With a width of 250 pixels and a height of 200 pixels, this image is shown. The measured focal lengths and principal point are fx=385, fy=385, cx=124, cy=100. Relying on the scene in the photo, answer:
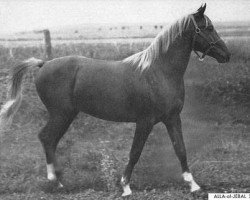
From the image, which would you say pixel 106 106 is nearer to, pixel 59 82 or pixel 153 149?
pixel 59 82

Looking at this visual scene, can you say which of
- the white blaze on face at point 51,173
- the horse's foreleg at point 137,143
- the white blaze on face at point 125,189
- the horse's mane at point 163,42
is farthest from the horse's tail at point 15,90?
the white blaze on face at point 125,189

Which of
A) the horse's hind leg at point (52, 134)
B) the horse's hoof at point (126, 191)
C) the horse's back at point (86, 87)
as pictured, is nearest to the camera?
the horse's hoof at point (126, 191)

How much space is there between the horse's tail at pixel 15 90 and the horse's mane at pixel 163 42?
5.77 feet

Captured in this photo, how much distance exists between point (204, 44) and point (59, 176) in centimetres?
300

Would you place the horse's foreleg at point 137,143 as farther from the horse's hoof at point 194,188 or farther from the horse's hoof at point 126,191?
the horse's hoof at point 194,188

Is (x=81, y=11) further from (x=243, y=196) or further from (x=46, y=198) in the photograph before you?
(x=243, y=196)

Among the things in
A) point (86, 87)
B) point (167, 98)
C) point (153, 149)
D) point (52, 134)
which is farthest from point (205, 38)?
point (153, 149)

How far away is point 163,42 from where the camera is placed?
5.30 meters

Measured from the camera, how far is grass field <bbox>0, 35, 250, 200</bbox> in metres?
5.75

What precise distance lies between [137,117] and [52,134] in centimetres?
141

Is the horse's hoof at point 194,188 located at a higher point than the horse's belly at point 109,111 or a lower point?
lower

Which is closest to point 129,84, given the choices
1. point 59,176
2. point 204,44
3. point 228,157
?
point 204,44

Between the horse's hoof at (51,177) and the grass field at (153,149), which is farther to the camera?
the horse's hoof at (51,177)

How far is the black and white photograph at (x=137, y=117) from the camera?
5289 millimetres
